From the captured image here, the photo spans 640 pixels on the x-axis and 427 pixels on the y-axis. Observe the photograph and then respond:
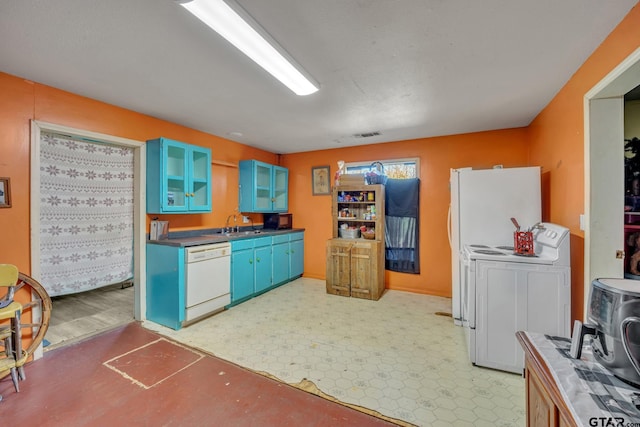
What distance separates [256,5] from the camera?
4.73ft

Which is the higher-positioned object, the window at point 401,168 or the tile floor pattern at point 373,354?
the window at point 401,168

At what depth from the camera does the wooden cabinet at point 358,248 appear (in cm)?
397

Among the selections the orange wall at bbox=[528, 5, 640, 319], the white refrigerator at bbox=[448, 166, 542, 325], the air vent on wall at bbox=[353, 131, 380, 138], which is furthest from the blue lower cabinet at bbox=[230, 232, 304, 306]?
the orange wall at bbox=[528, 5, 640, 319]

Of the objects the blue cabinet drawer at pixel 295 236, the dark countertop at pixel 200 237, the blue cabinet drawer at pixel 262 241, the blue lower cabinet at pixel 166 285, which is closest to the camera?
the blue lower cabinet at pixel 166 285

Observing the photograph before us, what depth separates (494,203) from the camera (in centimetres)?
283

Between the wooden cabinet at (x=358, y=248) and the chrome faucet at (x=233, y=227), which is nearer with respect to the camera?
the wooden cabinet at (x=358, y=248)

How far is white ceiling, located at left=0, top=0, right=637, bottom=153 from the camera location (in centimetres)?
149

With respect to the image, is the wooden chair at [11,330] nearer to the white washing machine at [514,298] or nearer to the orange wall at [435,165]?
the white washing machine at [514,298]

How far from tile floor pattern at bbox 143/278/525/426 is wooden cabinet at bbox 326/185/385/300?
259 mm

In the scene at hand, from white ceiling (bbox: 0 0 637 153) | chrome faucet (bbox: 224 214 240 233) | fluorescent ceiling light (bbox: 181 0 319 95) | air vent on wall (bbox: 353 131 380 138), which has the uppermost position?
air vent on wall (bbox: 353 131 380 138)

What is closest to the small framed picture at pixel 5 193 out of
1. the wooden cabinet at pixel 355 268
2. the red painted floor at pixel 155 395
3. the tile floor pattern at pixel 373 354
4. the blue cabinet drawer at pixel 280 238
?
the red painted floor at pixel 155 395

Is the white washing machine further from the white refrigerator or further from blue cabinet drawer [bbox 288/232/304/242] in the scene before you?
blue cabinet drawer [bbox 288/232/304/242]

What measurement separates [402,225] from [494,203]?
1571mm

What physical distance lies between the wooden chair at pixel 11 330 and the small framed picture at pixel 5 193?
0.51 m
